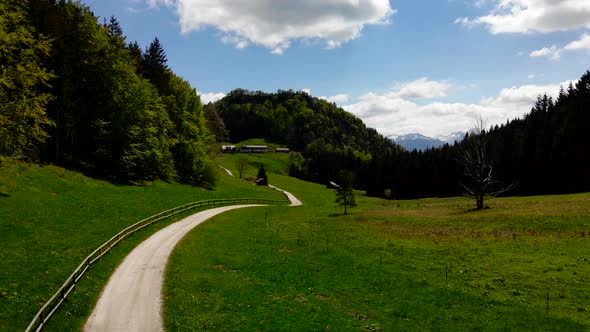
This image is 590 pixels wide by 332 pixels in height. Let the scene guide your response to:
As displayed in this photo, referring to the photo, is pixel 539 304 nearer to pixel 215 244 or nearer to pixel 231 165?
pixel 215 244

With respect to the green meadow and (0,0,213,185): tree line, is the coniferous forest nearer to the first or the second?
(0,0,213,185): tree line

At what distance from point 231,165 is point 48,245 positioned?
141986mm

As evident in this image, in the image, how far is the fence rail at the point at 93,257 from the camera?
17.2 m

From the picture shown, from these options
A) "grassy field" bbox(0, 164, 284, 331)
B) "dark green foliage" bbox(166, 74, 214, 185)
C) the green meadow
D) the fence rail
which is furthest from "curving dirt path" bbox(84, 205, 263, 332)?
"dark green foliage" bbox(166, 74, 214, 185)

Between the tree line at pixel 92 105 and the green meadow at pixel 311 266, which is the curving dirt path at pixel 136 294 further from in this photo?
the tree line at pixel 92 105

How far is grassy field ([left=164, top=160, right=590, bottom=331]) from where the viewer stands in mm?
19266

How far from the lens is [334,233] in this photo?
143 ft

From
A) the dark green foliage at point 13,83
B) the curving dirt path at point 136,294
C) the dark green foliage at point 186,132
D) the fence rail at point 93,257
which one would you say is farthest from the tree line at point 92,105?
the curving dirt path at point 136,294

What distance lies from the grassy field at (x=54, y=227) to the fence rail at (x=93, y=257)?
1.85 feet

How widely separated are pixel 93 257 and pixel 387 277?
20436mm

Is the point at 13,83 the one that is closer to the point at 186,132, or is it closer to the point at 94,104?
the point at 94,104

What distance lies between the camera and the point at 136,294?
21.6 metres

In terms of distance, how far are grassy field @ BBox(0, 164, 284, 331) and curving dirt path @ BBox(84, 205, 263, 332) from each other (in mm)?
768

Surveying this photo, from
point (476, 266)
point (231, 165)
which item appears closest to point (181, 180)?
point (476, 266)
